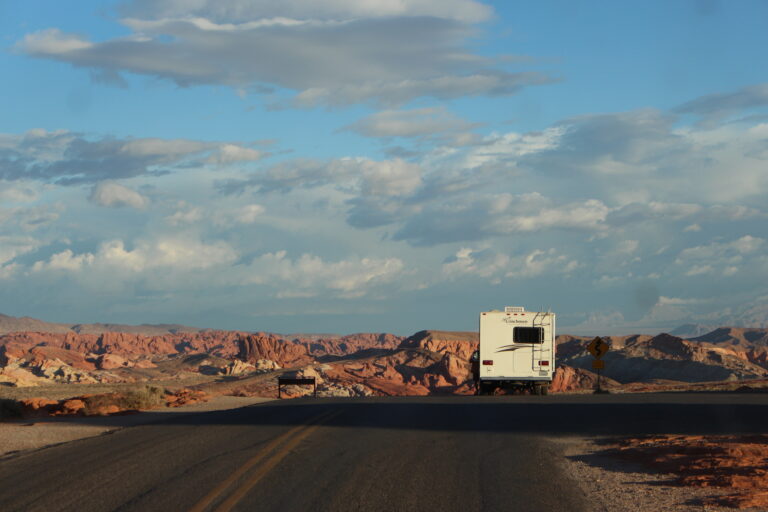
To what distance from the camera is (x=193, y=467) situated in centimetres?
1196

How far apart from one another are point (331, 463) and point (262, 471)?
48.4 inches

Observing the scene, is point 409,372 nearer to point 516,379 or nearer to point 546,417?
point 516,379

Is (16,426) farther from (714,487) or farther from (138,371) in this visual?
(138,371)

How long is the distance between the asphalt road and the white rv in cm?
948

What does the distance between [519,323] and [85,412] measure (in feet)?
52.3

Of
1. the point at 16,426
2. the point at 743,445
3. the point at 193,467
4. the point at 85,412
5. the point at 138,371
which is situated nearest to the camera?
the point at 193,467

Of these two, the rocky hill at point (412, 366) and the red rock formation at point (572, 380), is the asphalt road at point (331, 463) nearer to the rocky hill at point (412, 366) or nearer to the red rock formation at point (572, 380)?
the rocky hill at point (412, 366)

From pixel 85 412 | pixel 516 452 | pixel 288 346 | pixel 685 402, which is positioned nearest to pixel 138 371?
pixel 288 346

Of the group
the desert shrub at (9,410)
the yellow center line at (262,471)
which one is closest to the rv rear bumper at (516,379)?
the yellow center line at (262,471)

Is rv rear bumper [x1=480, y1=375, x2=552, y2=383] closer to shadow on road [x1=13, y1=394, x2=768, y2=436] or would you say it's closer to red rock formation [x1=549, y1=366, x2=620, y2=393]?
shadow on road [x1=13, y1=394, x2=768, y2=436]

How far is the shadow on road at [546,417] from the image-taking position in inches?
710

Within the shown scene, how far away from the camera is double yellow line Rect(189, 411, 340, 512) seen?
9.20 meters

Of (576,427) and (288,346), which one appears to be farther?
(288,346)

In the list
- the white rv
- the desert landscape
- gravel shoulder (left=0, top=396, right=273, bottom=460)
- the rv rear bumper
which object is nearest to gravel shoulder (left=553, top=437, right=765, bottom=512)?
the desert landscape
